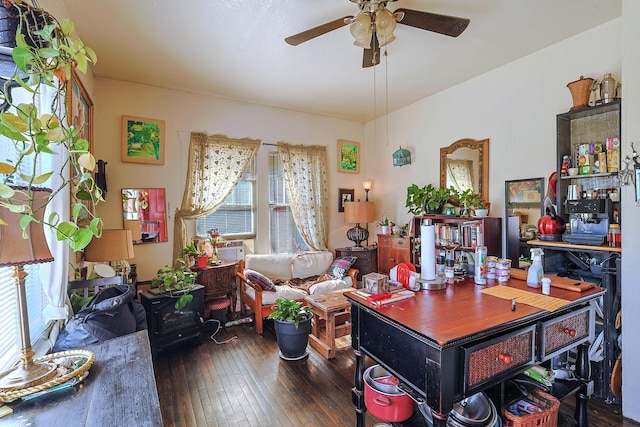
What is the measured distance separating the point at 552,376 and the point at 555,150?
2.13m

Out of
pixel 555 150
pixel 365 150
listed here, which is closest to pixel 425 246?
pixel 555 150

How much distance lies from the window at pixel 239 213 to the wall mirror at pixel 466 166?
8.76 feet

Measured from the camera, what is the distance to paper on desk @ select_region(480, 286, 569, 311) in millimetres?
1427

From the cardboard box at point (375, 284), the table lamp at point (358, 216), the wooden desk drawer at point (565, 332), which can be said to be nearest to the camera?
the wooden desk drawer at point (565, 332)

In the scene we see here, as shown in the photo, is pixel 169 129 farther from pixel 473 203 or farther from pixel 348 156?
pixel 473 203

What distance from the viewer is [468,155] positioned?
3.70 m

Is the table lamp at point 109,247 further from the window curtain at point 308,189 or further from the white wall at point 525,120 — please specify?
the white wall at point 525,120

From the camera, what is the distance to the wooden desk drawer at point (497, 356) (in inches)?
45.9

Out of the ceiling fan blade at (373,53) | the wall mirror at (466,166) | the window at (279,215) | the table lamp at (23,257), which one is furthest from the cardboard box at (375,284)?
the window at (279,215)

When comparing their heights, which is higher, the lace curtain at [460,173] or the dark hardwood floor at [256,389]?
the lace curtain at [460,173]

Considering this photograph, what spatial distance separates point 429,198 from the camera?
3766mm

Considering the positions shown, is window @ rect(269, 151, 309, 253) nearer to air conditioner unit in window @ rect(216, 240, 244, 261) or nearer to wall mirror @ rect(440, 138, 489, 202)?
air conditioner unit in window @ rect(216, 240, 244, 261)

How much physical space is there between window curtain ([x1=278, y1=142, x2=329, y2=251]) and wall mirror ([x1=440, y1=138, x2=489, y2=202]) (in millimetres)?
1805

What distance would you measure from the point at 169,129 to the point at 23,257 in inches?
129
